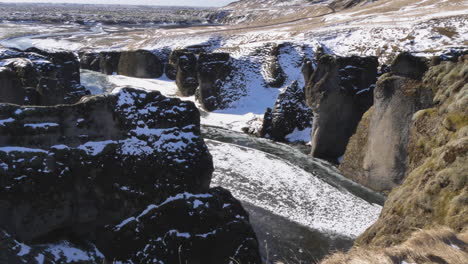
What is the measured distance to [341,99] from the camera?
115 feet

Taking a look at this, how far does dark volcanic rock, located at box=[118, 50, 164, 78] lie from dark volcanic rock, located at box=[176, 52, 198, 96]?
1326 centimetres

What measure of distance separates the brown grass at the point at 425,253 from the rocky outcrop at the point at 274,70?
1888 inches

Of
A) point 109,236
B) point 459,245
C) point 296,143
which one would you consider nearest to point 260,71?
point 296,143

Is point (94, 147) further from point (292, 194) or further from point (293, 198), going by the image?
point (292, 194)

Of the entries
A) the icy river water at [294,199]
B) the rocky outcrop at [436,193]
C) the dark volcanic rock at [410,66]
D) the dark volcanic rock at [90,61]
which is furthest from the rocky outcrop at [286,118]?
the dark volcanic rock at [90,61]

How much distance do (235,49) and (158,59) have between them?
1858 cm

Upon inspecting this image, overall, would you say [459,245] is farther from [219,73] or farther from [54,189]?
[219,73]

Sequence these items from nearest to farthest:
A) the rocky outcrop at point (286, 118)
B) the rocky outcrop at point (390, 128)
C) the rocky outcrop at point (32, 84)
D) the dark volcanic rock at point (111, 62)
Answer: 1. the rocky outcrop at point (390, 128)
2. the rocky outcrop at point (32, 84)
3. the rocky outcrop at point (286, 118)
4. the dark volcanic rock at point (111, 62)

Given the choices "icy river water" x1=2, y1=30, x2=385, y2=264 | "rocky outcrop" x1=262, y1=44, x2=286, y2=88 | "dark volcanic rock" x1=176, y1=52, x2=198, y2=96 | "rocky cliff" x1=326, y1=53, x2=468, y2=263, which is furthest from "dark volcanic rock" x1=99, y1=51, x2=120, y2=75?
"rocky cliff" x1=326, y1=53, x2=468, y2=263

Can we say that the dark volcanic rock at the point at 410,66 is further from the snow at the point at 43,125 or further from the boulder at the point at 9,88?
the boulder at the point at 9,88

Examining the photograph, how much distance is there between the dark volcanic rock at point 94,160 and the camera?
15.5 meters

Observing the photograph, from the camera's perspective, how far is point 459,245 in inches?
263

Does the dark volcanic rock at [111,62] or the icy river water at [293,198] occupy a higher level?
the dark volcanic rock at [111,62]

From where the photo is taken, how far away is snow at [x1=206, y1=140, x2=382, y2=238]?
2383cm
